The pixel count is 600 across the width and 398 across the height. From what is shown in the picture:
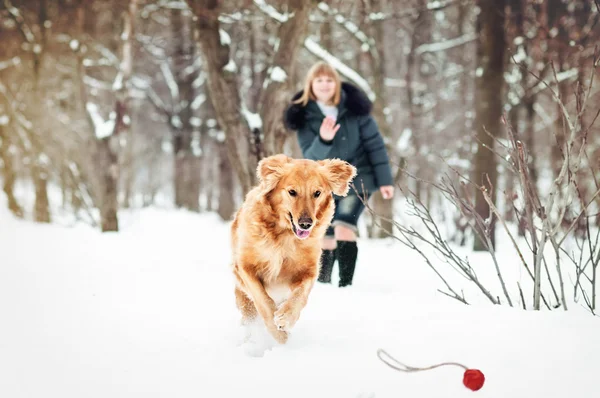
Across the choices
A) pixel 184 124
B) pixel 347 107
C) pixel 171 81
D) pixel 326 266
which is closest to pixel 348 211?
pixel 326 266

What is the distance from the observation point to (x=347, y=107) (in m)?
4.28

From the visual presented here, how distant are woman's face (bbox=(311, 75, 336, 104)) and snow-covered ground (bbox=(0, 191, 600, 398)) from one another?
1.65m

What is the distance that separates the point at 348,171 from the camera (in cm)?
327

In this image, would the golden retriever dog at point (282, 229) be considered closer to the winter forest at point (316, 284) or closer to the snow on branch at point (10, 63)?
the winter forest at point (316, 284)

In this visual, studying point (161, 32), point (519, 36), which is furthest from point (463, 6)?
point (161, 32)

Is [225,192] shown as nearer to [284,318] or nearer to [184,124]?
[184,124]

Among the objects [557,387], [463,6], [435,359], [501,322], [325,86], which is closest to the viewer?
[557,387]

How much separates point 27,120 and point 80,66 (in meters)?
4.12

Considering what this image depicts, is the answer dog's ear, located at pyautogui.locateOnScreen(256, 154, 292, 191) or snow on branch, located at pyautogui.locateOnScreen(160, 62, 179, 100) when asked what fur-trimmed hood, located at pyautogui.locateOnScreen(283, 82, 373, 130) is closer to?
dog's ear, located at pyautogui.locateOnScreen(256, 154, 292, 191)

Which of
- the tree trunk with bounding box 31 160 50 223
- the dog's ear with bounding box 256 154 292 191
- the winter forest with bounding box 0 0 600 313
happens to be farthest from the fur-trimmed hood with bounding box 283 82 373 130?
the tree trunk with bounding box 31 160 50 223

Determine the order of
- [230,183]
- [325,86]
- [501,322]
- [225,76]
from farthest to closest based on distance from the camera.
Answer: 1. [230,183]
2. [225,76]
3. [325,86]
4. [501,322]

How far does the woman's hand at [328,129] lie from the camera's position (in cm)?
390

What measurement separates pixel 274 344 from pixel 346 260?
1.49 meters

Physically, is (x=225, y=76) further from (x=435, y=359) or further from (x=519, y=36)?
(x=519, y=36)
